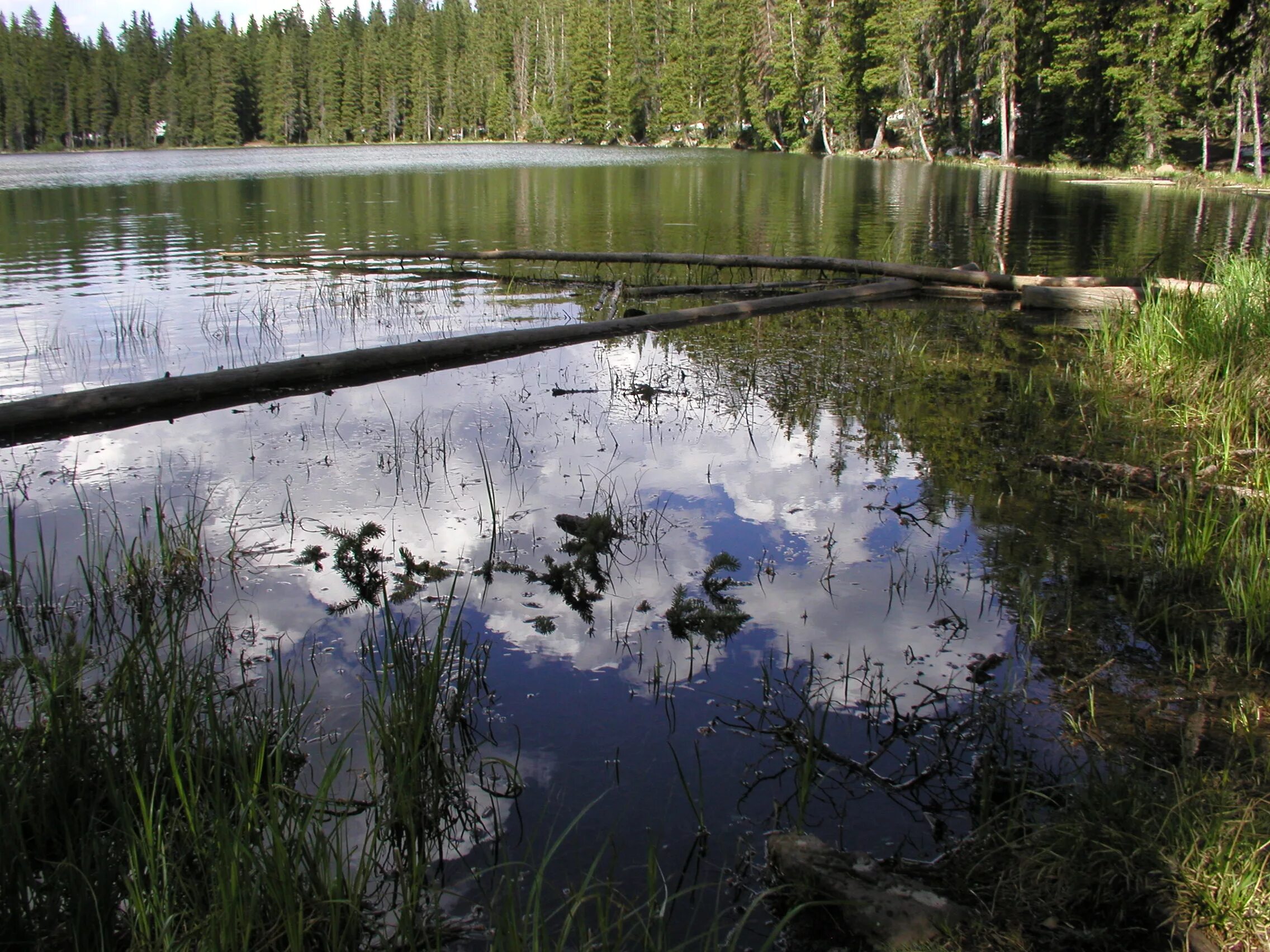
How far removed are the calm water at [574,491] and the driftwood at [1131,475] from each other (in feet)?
2.49

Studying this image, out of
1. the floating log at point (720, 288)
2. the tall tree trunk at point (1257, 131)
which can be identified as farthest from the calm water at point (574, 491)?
the tall tree trunk at point (1257, 131)

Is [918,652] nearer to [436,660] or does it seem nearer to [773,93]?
[436,660]

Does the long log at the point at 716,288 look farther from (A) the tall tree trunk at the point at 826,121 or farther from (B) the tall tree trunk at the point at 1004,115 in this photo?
(A) the tall tree trunk at the point at 826,121

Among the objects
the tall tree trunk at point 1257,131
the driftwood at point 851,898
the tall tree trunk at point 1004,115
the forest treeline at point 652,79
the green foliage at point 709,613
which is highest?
the forest treeline at point 652,79

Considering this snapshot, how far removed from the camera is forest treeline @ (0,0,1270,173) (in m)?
46.0

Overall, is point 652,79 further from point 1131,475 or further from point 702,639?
point 702,639

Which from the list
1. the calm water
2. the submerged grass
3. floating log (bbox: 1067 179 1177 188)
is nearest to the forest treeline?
floating log (bbox: 1067 179 1177 188)

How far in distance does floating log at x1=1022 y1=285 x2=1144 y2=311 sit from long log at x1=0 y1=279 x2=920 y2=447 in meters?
4.65

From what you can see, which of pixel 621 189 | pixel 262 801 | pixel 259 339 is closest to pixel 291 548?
pixel 262 801

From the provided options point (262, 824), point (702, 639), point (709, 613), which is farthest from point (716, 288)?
point (262, 824)

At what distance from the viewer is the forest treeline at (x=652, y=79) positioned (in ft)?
151

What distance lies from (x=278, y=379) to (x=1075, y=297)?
34.7 feet

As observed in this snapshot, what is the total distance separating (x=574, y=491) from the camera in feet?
21.8

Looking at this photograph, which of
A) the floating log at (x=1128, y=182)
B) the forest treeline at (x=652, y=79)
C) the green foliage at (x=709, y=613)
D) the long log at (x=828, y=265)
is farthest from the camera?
the forest treeline at (x=652, y=79)
